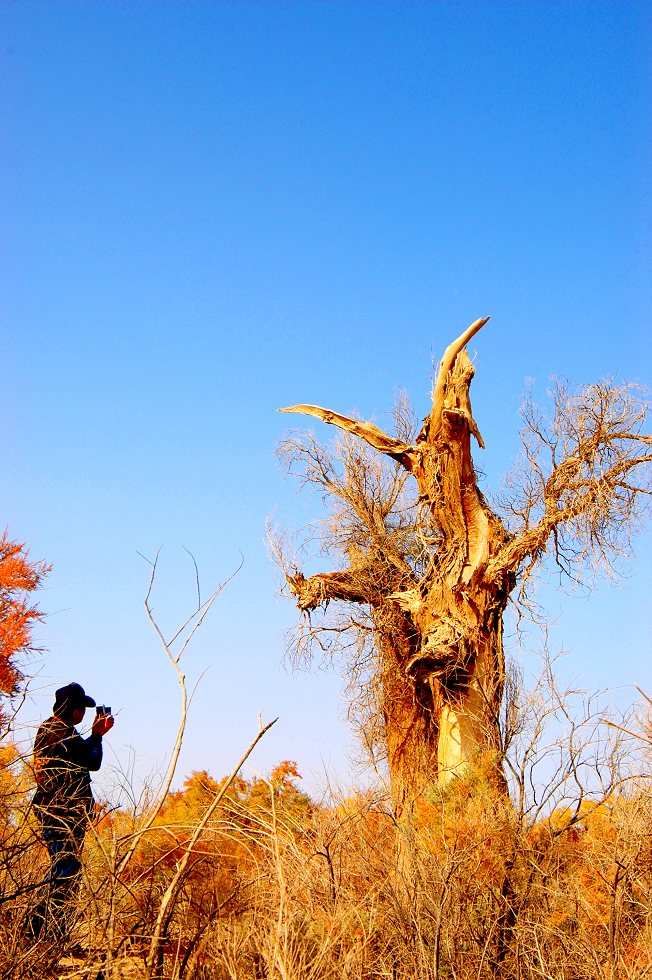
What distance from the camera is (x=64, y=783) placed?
21.7 ft

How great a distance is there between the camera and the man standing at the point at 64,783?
566cm

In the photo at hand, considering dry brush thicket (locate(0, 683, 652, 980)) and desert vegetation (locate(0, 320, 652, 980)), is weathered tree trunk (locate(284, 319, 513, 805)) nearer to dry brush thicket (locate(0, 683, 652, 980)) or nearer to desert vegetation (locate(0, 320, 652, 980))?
desert vegetation (locate(0, 320, 652, 980))

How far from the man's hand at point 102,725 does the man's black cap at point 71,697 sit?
252mm

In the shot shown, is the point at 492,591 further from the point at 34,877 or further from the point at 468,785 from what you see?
the point at 34,877

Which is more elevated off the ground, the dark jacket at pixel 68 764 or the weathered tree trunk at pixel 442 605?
the weathered tree trunk at pixel 442 605

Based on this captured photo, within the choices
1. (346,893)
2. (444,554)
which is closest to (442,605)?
(444,554)

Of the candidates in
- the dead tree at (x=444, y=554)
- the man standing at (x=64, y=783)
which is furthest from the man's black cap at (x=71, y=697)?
the dead tree at (x=444, y=554)

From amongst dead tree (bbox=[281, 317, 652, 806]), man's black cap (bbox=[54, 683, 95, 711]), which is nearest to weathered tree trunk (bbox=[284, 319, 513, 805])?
dead tree (bbox=[281, 317, 652, 806])

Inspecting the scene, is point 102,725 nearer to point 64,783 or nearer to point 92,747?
point 92,747

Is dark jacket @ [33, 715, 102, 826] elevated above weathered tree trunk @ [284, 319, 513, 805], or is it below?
below

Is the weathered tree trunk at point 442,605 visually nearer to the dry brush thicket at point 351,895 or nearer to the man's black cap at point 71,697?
the dry brush thicket at point 351,895

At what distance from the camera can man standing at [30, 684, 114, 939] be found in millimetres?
5664

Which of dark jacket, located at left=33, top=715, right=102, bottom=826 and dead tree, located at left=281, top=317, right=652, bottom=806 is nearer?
dark jacket, located at left=33, top=715, right=102, bottom=826

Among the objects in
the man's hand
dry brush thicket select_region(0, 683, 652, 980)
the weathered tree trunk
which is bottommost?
dry brush thicket select_region(0, 683, 652, 980)
